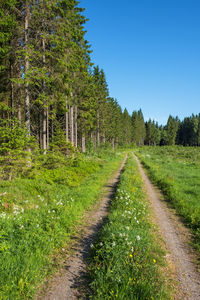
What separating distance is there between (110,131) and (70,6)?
30.9 meters

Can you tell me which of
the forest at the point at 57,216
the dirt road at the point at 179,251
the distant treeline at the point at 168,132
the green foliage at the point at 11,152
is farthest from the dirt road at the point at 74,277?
the distant treeline at the point at 168,132

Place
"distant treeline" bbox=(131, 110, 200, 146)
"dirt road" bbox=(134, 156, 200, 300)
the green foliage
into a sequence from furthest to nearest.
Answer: "distant treeline" bbox=(131, 110, 200, 146)
the green foliage
"dirt road" bbox=(134, 156, 200, 300)

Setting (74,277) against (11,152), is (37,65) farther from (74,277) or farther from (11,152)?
(74,277)

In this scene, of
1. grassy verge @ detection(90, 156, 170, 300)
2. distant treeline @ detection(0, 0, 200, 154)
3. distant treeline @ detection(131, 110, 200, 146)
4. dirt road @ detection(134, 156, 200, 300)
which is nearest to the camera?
grassy verge @ detection(90, 156, 170, 300)

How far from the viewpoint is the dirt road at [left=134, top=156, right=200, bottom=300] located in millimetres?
3404

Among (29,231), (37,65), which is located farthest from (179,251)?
(37,65)

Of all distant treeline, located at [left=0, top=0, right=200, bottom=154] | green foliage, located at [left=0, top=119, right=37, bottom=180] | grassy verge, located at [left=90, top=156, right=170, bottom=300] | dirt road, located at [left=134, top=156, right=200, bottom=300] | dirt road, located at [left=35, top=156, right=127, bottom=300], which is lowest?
dirt road, located at [left=134, top=156, right=200, bottom=300]

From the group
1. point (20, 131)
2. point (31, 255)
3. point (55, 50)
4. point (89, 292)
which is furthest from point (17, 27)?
point (89, 292)

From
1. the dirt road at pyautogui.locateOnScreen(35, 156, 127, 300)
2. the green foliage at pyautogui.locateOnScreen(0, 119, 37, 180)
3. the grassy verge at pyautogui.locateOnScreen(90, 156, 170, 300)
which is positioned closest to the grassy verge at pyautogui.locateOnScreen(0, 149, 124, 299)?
the dirt road at pyautogui.locateOnScreen(35, 156, 127, 300)

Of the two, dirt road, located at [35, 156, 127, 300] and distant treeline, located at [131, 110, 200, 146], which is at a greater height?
distant treeline, located at [131, 110, 200, 146]

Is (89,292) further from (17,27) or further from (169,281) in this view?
(17,27)

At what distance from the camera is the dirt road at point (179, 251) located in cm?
340

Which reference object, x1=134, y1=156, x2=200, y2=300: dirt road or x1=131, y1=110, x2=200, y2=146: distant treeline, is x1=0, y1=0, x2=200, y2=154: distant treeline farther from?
x1=131, y1=110, x2=200, y2=146: distant treeline

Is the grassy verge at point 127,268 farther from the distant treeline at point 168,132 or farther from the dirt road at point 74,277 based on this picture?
the distant treeline at point 168,132
